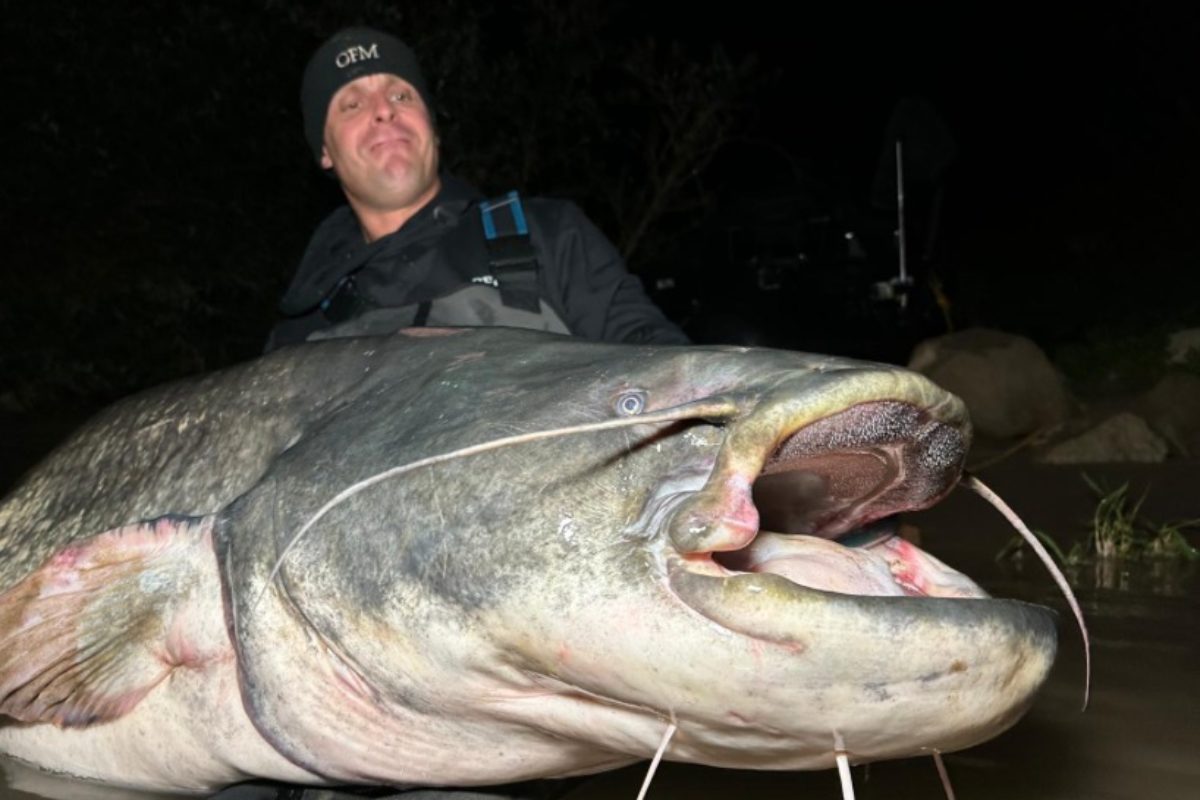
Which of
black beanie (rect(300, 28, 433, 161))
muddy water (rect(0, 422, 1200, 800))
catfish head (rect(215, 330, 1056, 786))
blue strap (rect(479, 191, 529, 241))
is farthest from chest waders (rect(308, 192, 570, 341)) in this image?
muddy water (rect(0, 422, 1200, 800))

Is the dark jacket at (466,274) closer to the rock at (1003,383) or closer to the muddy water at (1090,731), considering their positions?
the muddy water at (1090,731)

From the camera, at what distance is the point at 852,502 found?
2.14 metres

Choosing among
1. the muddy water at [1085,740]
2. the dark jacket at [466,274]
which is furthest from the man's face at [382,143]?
the muddy water at [1085,740]

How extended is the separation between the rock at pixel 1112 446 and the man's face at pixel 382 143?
4.09 m

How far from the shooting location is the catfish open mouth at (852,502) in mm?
1878

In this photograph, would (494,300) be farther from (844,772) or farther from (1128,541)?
(1128,541)

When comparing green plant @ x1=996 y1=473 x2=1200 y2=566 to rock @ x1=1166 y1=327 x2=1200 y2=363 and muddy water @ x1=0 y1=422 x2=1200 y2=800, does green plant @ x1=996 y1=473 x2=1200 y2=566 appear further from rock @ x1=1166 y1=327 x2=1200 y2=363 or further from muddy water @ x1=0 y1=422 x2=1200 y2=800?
rock @ x1=1166 y1=327 x2=1200 y2=363

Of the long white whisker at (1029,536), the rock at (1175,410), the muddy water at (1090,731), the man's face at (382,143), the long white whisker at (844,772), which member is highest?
the man's face at (382,143)

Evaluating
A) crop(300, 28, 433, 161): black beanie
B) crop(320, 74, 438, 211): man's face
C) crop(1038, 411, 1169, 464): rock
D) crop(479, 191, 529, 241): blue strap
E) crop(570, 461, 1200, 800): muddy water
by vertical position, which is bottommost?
crop(1038, 411, 1169, 464): rock

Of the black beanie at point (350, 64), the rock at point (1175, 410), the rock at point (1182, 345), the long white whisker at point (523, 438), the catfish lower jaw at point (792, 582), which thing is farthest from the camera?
the rock at point (1182, 345)

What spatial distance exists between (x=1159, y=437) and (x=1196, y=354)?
3.70m

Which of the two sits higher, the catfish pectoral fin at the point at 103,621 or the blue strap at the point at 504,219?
the blue strap at the point at 504,219

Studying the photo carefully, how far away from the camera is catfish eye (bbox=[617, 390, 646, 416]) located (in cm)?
200

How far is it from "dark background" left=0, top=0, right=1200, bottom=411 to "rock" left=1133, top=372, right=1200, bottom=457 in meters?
3.45
